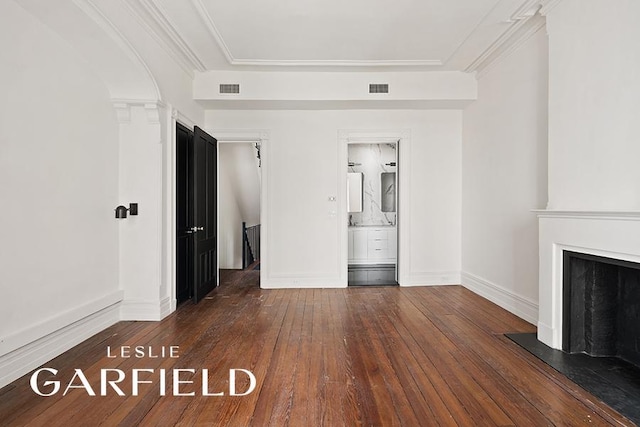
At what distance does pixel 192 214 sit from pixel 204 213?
0.76ft

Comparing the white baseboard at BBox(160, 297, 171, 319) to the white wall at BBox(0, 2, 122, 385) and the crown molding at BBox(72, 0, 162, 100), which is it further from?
the crown molding at BBox(72, 0, 162, 100)

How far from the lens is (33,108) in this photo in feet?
7.91

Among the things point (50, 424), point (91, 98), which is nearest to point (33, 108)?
point (91, 98)

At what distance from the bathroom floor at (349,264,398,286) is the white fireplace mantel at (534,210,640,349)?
2491 mm

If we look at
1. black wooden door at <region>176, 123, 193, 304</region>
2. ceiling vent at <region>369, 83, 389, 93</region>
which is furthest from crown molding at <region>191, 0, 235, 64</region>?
ceiling vent at <region>369, 83, 389, 93</region>

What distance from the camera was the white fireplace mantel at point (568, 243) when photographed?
2170mm

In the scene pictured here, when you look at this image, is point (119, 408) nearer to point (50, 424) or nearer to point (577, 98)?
point (50, 424)

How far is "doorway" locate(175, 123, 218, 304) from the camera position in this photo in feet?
13.7

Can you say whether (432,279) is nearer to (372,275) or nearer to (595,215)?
(372,275)

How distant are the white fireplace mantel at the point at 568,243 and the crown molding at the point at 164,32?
12.7 ft

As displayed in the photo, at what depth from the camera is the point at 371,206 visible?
7.20 metres

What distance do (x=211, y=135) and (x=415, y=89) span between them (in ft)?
9.73

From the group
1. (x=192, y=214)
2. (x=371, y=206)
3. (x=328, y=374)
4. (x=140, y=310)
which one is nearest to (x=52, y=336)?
(x=140, y=310)

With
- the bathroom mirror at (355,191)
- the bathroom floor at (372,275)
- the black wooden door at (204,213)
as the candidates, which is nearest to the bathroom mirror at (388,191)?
the bathroom mirror at (355,191)
